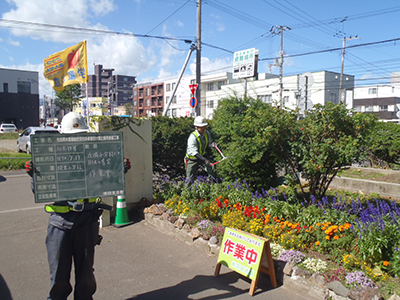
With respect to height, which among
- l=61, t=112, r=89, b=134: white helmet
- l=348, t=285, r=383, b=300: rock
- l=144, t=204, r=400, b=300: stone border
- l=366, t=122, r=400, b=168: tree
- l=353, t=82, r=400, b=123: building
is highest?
l=353, t=82, r=400, b=123: building

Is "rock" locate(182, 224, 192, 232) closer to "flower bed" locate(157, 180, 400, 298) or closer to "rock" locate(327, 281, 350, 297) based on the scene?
"flower bed" locate(157, 180, 400, 298)

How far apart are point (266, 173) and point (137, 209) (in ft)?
9.45

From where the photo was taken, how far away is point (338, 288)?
367cm

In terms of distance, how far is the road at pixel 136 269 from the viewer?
4.12 m

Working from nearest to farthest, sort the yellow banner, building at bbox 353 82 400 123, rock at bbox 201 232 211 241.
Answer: rock at bbox 201 232 211 241, the yellow banner, building at bbox 353 82 400 123

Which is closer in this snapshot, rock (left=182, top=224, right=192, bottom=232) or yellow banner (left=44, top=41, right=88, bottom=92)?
rock (left=182, top=224, right=192, bottom=232)

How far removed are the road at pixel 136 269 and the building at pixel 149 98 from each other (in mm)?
78785

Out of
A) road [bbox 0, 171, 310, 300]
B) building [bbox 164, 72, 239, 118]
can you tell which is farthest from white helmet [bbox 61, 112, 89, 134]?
building [bbox 164, 72, 239, 118]

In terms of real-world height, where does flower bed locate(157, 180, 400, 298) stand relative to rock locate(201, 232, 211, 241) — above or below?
above

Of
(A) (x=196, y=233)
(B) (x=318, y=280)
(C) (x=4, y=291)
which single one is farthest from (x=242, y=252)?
(C) (x=4, y=291)

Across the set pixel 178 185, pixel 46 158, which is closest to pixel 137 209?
pixel 178 185

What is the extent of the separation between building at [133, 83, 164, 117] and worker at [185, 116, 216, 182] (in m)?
77.6

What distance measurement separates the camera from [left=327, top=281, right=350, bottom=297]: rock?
3600mm

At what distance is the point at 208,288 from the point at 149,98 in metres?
90.5
